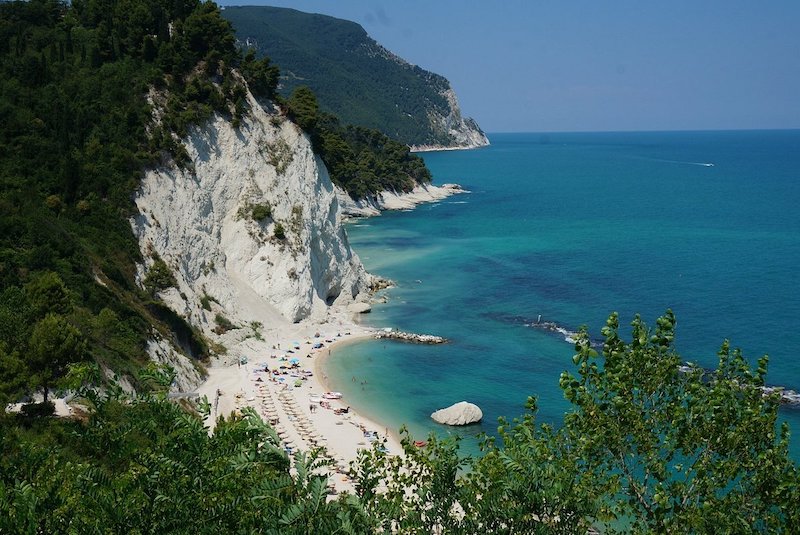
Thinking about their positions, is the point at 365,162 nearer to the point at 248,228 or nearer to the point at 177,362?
the point at 248,228

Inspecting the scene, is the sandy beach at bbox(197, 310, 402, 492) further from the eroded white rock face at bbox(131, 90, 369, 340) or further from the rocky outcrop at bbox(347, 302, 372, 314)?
the rocky outcrop at bbox(347, 302, 372, 314)

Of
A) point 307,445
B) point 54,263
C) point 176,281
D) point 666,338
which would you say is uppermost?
point 666,338

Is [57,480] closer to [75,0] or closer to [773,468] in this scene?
[773,468]

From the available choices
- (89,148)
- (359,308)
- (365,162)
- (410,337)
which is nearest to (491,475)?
(410,337)

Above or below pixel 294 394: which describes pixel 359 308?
above

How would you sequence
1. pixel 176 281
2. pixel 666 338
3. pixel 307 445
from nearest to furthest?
pixel 666 338 → pixel 307 445 → pixel 176 281

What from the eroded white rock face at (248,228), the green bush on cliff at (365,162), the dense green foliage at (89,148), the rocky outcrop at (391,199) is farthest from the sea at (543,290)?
the dense green foliage at (89,148)

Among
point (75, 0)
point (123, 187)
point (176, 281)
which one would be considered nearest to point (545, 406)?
point (176, 281)

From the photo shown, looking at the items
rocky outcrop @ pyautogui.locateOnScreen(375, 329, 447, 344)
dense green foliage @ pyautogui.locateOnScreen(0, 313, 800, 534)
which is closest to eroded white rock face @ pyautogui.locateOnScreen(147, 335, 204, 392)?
rocky outcrop @ pyautogui.locateOnScreen(375, 329, 447, 344)
